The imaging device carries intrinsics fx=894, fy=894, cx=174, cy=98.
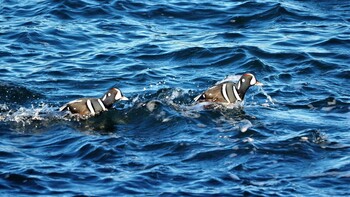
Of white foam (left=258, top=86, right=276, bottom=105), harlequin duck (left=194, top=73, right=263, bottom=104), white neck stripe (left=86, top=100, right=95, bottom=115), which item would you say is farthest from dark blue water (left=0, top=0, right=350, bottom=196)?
harlequin duck (left=194, top=73, right=263, bottom=104)

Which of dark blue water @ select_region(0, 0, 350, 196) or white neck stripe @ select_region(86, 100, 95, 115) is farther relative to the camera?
white neck stripe @ select_region(86, 100, 95, 115)

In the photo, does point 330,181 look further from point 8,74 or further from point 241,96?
point 8,74

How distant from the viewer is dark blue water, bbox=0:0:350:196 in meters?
12.1

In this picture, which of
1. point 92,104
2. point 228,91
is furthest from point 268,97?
point 92,104

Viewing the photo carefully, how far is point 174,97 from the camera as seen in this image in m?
16.0

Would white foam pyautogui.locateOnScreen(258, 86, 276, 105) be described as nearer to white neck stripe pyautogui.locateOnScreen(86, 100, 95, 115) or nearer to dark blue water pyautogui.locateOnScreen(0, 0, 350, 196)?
dark blue water pyautogui.locateOnScreen(0, 0, 350, 196)

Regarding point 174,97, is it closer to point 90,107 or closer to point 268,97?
point 268,97

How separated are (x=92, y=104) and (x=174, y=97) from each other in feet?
5.74

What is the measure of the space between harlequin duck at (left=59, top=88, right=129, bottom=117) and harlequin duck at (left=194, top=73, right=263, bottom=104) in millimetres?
1456

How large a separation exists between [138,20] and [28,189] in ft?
33.1

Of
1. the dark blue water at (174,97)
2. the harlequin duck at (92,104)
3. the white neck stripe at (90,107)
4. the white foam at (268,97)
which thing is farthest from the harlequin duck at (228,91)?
the white neck stripe at (90,107)

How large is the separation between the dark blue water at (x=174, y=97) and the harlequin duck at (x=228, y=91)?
0.86 feet

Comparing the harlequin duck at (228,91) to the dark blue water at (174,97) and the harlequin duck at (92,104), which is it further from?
the harlequin duck at (92,104)

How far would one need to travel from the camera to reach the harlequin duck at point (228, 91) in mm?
15453
